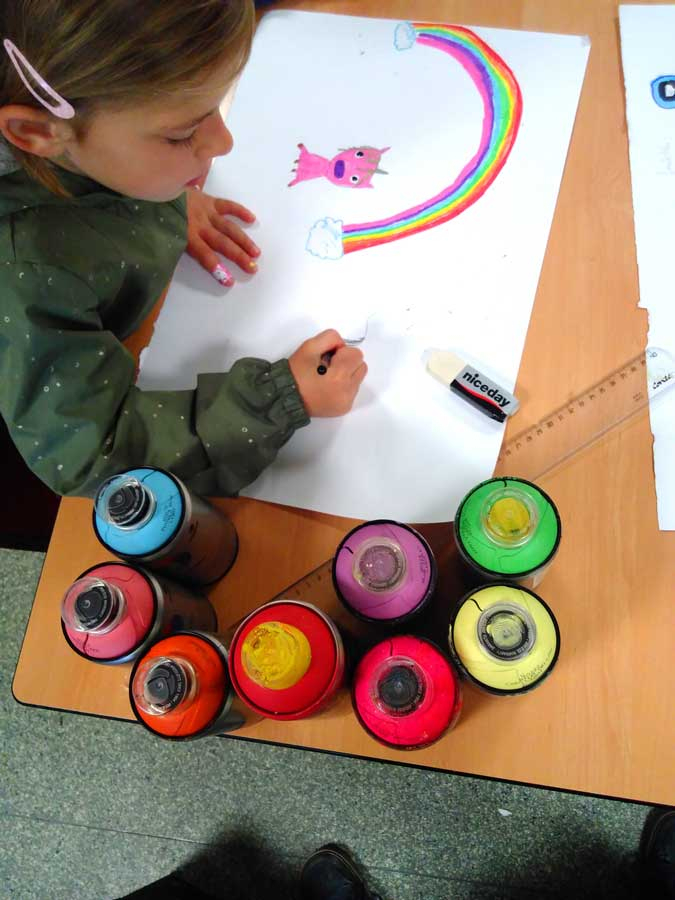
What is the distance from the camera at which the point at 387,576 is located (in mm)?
465

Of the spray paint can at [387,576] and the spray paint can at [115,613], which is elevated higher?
the spray paint can at [387,576]

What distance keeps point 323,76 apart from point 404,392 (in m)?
0.37

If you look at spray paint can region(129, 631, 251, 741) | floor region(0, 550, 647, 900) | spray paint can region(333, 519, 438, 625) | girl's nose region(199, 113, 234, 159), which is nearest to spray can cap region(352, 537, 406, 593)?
spray paint can region(333, 519, 438, 625)

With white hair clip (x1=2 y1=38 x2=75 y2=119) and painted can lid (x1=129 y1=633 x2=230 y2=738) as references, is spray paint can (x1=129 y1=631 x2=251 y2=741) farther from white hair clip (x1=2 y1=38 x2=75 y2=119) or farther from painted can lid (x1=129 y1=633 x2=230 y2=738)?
white hair clip (x1=2 y1=38 x2=75 y2=119)

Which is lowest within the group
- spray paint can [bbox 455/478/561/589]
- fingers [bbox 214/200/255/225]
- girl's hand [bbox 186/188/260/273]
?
spray paint can [bbox 455/478/561/589]

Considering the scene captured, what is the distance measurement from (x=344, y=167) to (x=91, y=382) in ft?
1.11

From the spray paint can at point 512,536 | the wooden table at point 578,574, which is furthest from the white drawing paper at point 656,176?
the spray paint can at point 512,536

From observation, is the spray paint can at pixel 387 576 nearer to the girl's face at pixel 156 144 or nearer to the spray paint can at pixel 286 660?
the spray paint can at pixel 286 660

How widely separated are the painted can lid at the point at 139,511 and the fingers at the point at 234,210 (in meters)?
0.32

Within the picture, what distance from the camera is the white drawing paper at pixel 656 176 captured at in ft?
1.91

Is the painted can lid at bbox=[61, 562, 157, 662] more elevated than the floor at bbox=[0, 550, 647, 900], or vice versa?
the painted can lid at bbox=[61, 562, 157, 662]

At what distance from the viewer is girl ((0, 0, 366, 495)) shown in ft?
1.43

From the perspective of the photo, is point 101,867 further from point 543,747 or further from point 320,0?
point 320,0

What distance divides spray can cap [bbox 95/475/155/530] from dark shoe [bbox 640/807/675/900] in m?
0.90
